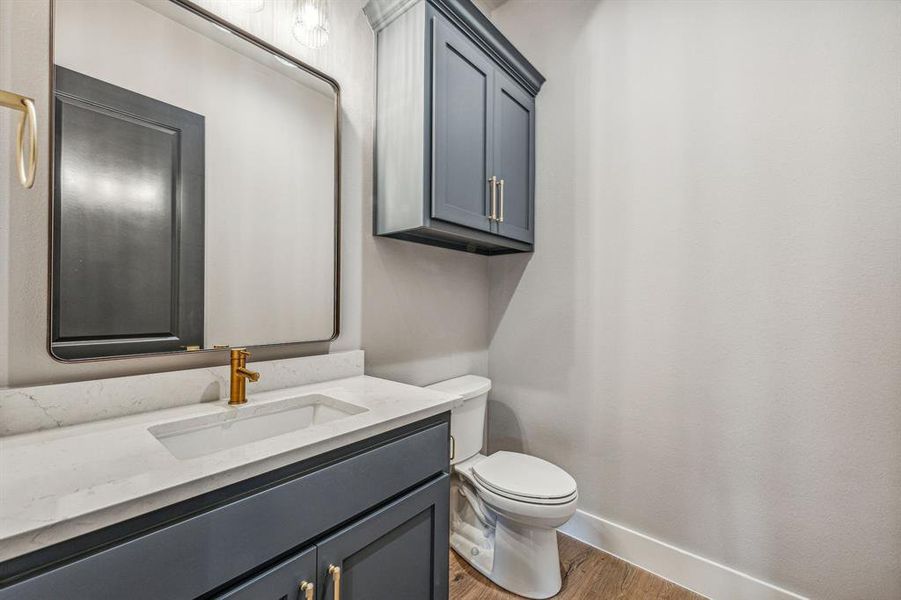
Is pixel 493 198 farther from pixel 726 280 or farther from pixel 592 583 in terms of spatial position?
pixel 592 583

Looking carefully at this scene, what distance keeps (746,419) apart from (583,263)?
0.88 m

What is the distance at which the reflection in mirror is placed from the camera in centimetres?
91

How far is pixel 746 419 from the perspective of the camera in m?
1.46

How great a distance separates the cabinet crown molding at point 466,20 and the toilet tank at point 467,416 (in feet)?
4.74

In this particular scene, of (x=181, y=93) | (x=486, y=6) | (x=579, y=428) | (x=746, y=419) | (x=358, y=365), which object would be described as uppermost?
(x=486, y=6)

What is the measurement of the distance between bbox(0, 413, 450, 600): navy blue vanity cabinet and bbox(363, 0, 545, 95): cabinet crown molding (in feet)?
4.71

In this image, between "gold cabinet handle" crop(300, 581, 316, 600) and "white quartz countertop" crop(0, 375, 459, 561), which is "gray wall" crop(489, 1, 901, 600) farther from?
"gold cabinet handle" crop(300, 581, 316, 600)

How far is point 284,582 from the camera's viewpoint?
730mm

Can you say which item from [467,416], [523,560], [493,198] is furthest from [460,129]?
[523,560]

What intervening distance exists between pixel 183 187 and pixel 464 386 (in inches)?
50.7

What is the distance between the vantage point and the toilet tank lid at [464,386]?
5.62 feet

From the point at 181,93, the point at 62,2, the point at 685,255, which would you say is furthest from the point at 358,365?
the point at 685,255

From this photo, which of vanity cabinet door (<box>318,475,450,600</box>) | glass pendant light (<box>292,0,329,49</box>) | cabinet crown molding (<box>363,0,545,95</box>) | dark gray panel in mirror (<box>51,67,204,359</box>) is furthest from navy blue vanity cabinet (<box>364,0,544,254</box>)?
vanity cabinet door (<box>318,475,450,600</box>)

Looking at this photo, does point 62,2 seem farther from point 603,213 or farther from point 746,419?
point 746,419
